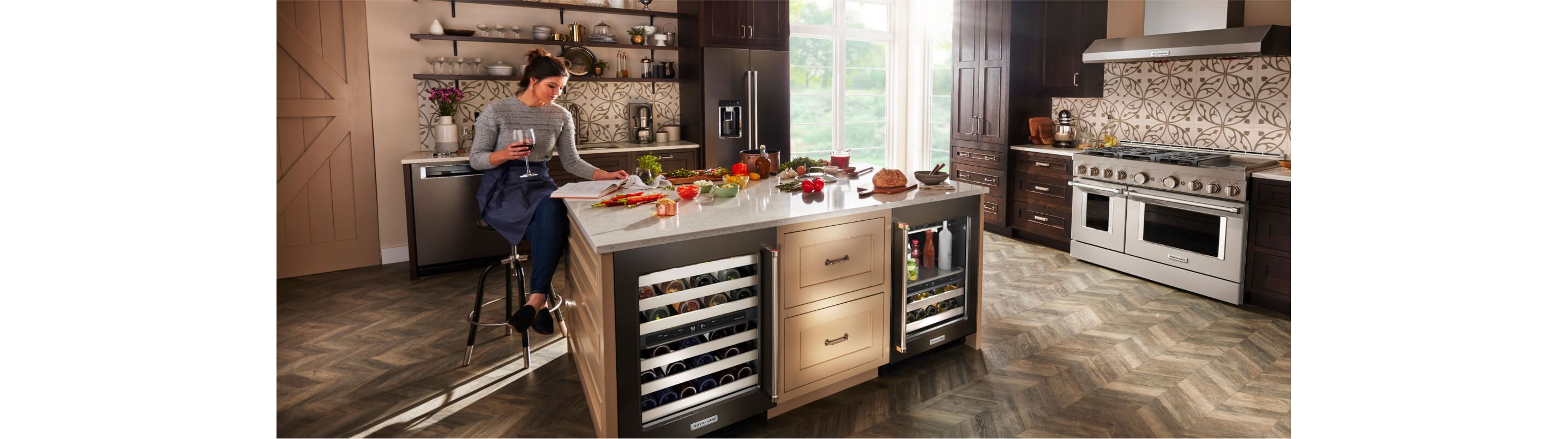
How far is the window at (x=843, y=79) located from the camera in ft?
A: 23.4

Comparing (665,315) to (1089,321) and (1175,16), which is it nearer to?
(1089,321)

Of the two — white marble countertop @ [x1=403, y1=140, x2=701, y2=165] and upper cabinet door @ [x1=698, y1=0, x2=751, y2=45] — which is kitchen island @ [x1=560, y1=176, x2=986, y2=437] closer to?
white marble countertop @ [x1=403, y1=140, x2=701, y2=165]

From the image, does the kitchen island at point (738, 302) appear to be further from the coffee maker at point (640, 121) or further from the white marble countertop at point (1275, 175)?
the coffee maker at point (640, 121)

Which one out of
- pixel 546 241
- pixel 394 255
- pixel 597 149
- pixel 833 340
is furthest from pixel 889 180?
pixel 394 255

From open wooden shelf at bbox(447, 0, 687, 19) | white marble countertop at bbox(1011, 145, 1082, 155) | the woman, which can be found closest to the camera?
the woman

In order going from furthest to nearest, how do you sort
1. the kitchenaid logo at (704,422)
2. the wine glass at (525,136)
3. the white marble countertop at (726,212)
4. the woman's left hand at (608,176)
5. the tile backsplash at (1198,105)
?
the tile backsplash at (1198,105) → the woman's left hand at (608,176) → the wine glass at (525,136) → the kitchenaid logo at (704,422) → the white marble countertop at (726,212)

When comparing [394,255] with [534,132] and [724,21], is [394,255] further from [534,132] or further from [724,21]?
[724,21]

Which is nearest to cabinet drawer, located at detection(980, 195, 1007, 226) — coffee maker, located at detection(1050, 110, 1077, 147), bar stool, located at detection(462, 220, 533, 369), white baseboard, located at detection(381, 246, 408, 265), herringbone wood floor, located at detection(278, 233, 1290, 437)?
coffee maker, located at detection(1050, 110, 1077, 147)

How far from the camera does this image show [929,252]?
3102 millimetres

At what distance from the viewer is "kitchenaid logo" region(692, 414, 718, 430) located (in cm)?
234

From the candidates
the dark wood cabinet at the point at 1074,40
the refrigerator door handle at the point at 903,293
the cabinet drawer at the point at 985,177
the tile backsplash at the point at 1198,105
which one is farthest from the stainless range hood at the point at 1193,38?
the refrigerator door handle at the point at 903,293

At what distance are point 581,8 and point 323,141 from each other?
1.89 m

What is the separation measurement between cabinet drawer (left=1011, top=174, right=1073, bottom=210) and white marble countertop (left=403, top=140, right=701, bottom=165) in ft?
8.24

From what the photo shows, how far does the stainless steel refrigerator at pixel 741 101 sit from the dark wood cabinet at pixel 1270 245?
3.43 metres
